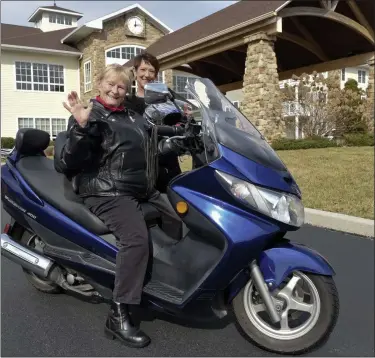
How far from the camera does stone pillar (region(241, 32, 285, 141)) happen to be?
14.7 m

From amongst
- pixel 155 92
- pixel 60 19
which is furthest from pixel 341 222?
pixel 60 19

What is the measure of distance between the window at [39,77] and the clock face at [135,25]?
16.8 feet

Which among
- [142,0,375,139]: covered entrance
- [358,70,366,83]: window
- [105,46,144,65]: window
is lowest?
[142,0,375,139]: covered entrance

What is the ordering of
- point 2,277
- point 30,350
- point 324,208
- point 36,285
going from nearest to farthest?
point 30,350, point 36,285, point 2,277, point 324,208

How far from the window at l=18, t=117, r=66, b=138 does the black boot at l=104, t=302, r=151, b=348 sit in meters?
26.2

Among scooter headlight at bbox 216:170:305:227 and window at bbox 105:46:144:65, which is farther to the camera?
window at bbox 105:46:144:65

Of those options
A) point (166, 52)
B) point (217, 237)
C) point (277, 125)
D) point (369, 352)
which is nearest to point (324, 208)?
point (369, 352)

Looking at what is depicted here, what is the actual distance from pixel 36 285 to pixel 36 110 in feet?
86.8

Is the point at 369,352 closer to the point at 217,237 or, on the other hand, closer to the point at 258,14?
the point at 217,237

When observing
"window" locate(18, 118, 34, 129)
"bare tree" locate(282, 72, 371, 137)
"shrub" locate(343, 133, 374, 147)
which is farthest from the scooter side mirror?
"window" locate(18, 118, 34, 129)

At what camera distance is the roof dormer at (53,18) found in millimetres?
36875

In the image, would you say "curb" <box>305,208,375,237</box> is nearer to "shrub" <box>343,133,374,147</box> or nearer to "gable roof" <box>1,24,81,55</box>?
"shrub" <box>343,133,374,147</box>

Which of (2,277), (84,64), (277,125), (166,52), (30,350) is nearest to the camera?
(30,350)

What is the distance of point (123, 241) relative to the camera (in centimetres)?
267
